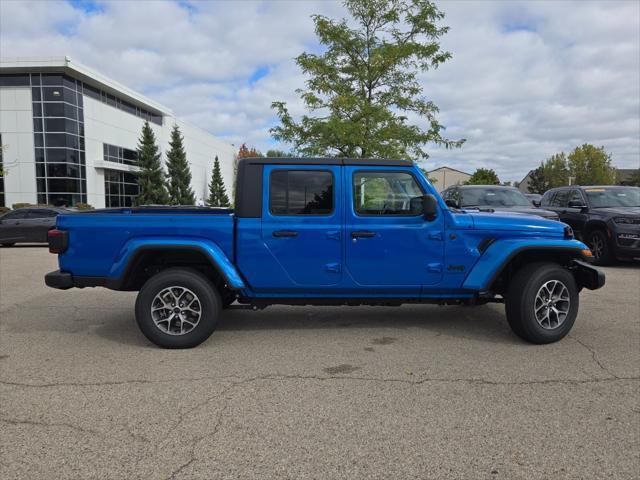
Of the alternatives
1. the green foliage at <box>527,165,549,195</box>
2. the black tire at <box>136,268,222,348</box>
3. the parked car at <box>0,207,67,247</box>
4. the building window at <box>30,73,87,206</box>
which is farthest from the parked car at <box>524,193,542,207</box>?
the green foliage at <box>527,165,549,195</box>

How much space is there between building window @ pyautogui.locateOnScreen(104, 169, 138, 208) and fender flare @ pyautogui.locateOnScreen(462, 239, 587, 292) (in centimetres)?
3998

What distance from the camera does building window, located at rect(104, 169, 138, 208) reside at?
4006 centimetres

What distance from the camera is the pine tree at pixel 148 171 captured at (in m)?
44.4

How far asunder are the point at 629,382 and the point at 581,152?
2889 inches

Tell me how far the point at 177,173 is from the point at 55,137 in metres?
16.8

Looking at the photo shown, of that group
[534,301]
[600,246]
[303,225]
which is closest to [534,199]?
[600,246]

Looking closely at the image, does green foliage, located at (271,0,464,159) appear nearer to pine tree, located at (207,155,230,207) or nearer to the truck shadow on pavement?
the truck shadow on pavement

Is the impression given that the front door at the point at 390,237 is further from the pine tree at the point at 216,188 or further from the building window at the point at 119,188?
the pine tree at the point at 216,188

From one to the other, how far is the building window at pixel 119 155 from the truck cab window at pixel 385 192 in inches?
1567

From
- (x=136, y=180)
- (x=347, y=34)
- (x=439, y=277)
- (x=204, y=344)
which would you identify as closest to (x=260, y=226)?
(x=204, y=344)

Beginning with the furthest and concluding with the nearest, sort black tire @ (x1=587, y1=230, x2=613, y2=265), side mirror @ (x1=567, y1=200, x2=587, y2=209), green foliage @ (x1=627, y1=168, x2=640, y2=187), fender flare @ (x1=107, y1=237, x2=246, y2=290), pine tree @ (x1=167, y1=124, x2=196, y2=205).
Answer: green foliage @ (x1=627, y1=168, x2=640, y2=187) → pine tree @ (x1=167, y1=124, x2=196, y2=205) → side mirror @ (x1=567, y1=200, x2=587, y2=209) → black tire @ (x1=587, y1=230, x2=613, y2=265) → fender flare @ (x1=107, y1=237, x2=246, y2=290)

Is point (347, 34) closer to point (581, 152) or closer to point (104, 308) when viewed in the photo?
point (104, 308)

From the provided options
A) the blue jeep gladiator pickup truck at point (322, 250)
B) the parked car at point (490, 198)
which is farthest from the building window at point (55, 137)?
the blue jeep gladiator pickup truck at point (322, 250)

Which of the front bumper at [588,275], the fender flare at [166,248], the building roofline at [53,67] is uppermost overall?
the building roofline at [53,67]
